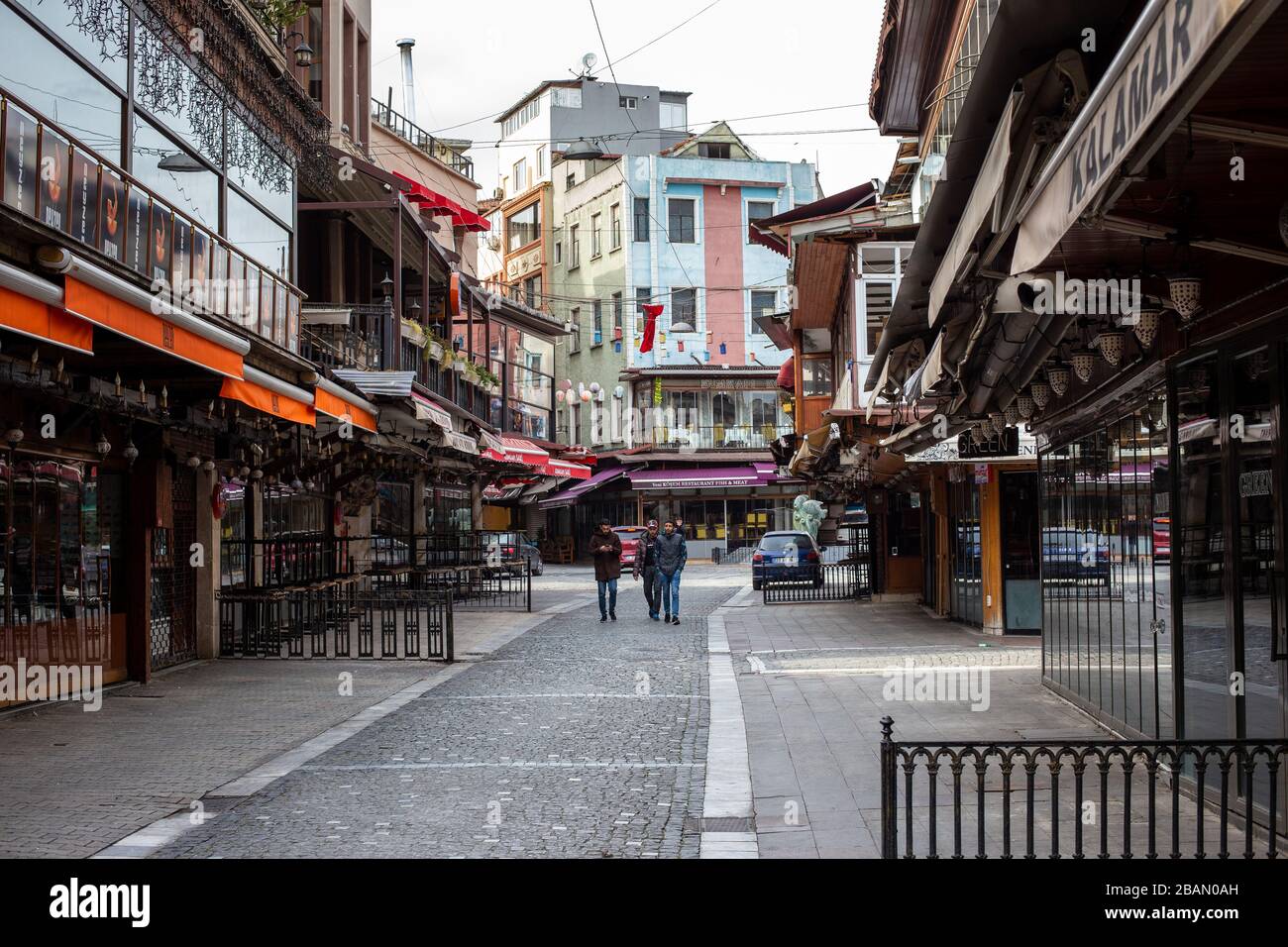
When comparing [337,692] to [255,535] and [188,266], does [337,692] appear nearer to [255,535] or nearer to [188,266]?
[188,266]

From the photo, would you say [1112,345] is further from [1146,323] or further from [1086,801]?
[1086,801]

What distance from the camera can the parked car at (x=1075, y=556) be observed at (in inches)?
416

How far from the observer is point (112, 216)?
39.7 ft

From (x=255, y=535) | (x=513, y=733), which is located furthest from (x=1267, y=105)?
(x=255, y=535)

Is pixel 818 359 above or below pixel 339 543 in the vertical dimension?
above

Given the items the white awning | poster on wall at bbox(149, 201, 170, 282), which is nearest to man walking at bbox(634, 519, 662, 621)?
poster on wall at bbox(149, 201, 170, 282)

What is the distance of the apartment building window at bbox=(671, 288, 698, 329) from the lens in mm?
58213

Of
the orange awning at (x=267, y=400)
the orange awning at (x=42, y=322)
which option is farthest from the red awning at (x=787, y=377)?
the orange awning at (x=42, y=322)

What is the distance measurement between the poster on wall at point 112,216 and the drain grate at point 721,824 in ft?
24.7

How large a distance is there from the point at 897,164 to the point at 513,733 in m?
16.8

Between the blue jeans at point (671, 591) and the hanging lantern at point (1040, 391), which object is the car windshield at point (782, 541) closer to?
the blue jeans at point (671, 591)

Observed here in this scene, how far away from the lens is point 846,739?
10.4 m

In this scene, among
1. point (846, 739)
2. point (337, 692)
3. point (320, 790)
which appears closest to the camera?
point (320, 790)

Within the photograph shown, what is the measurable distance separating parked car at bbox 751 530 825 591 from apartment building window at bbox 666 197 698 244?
2724cm
